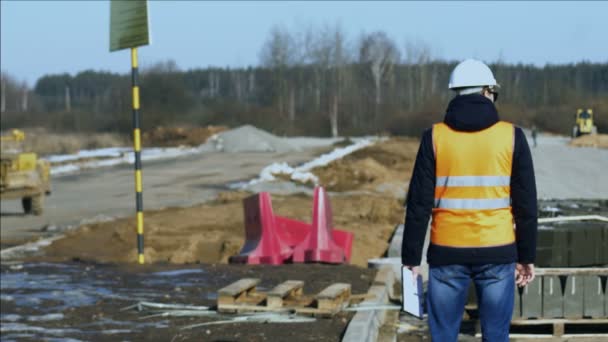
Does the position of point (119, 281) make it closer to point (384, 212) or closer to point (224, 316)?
point (224, 316)

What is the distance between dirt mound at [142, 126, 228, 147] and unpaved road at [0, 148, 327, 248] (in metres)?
Result: 28.2

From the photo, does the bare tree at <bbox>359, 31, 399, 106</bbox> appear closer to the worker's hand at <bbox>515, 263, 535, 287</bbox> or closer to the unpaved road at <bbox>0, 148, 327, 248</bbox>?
the unpaved road at <bbox>0, 148, 327, 248</bbox>

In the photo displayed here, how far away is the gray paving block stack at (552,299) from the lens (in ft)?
26.2

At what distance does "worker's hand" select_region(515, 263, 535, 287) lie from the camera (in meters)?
5.02

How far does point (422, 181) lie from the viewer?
5039mm

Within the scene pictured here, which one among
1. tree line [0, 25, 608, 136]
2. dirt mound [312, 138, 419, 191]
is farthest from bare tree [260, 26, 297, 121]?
dirt mound [312, 138, 419, 191]

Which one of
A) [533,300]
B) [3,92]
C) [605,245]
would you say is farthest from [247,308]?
[3,92]

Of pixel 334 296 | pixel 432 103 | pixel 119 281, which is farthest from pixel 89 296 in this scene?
pixel 432 103

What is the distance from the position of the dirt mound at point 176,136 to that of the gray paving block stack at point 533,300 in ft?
211

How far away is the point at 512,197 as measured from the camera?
5008 millimetres

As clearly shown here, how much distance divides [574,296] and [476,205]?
3356mm

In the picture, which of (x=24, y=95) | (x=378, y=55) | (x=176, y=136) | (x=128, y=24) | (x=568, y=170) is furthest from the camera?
(x=24, y=95)

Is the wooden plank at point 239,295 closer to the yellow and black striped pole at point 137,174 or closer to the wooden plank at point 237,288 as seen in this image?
the wooden plank at point 237,288

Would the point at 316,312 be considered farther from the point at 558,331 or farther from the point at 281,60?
the point at 281,60
